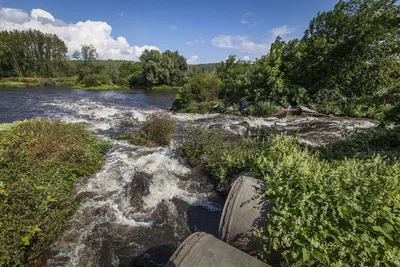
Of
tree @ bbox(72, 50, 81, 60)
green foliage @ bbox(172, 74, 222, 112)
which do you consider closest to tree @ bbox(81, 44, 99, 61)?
tree @ bbox(72, 50, 81, 60)

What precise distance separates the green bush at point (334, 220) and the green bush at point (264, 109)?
14170 mm

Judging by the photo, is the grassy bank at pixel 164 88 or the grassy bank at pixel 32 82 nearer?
the grassy bank at pixel 32 82

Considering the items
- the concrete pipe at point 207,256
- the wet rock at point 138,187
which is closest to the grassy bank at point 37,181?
the wet rock at point 138,187

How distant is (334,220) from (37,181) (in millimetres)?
5905

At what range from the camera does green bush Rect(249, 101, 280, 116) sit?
16422 millimetres

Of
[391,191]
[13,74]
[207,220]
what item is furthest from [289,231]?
[13,74]

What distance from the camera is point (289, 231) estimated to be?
250 centimetres

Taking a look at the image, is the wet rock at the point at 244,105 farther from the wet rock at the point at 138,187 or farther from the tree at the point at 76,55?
the tree at the point at 76,55

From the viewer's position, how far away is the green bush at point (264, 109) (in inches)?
647

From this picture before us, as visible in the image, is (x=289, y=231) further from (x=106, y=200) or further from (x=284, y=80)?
(x=284, y=80)

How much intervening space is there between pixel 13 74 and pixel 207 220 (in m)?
71.1

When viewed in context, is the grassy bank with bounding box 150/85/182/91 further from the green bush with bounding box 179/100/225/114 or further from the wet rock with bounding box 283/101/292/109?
the wet rock with bounding box 283/101/292/109

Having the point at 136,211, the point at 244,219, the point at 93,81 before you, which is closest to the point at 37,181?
the point at 136,211

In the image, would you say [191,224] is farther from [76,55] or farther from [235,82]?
[76,55]
